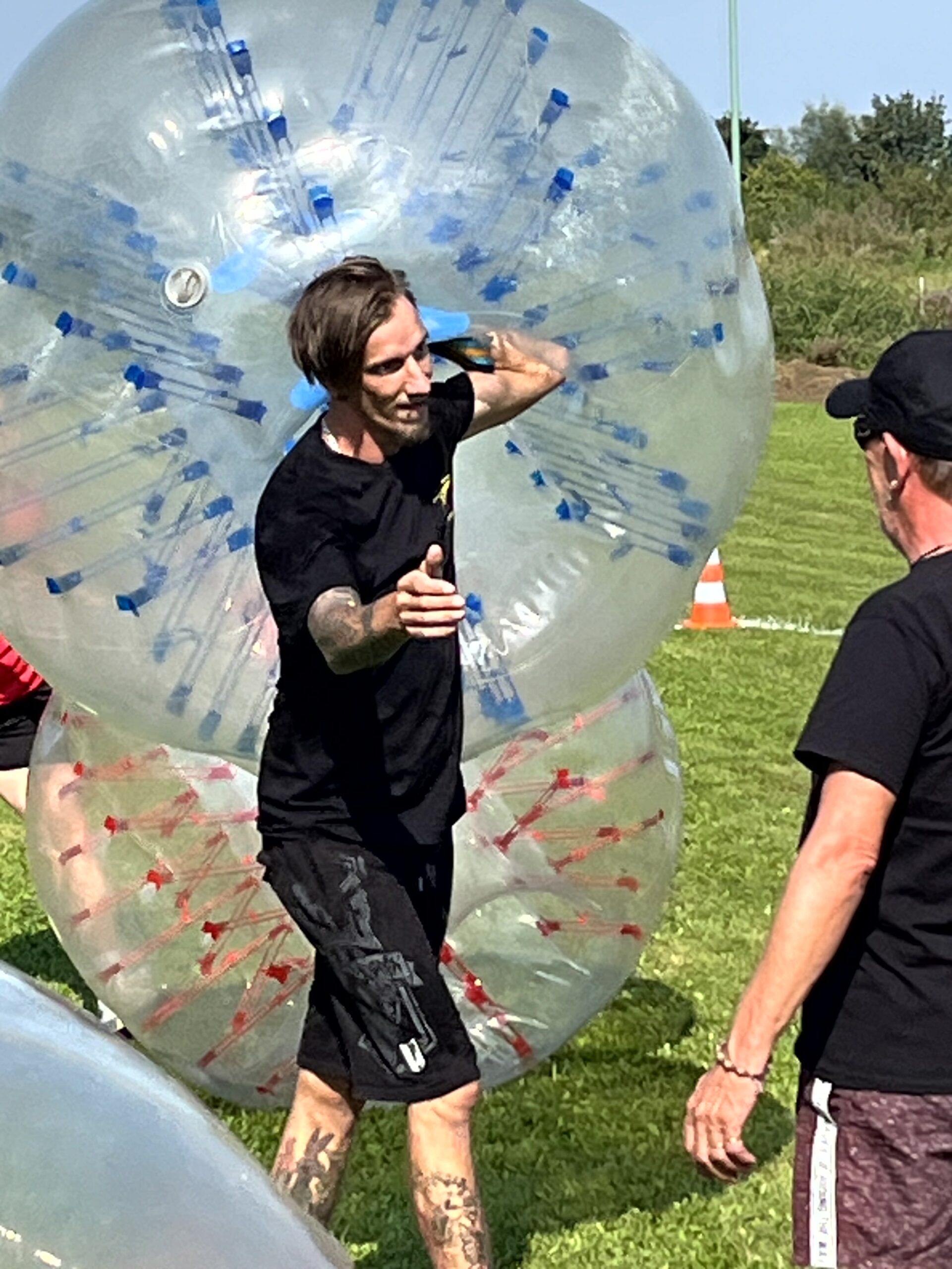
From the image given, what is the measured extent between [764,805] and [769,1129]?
9.89 ft

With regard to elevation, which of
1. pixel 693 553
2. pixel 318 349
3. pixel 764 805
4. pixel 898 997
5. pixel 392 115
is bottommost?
pixel 764 805

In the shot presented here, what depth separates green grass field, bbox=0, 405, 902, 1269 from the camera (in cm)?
411

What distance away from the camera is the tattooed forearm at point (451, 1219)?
3461 mm

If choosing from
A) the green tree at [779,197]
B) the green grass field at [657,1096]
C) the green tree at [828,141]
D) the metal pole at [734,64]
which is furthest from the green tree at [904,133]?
the green grass field at [657,1096]

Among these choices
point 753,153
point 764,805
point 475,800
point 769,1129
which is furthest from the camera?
point 753,153

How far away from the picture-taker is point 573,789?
4.23 m

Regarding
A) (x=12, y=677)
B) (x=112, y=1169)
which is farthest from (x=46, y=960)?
(x=112, y=1169)

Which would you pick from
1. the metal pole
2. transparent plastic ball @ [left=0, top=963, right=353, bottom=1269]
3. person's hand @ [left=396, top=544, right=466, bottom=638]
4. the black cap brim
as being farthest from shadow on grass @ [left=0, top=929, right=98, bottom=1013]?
the metal pole

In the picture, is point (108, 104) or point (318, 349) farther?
point (108, 104)

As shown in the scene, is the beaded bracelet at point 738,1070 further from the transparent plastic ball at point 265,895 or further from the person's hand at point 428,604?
the transparent plastic ball at point 265,895

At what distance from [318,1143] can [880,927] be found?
125 cm

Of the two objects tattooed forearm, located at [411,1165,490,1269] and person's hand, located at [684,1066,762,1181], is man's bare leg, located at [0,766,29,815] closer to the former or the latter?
tattooed forearm, located at [411,1165,490,1269]

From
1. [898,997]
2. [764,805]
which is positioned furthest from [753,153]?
[898,997]

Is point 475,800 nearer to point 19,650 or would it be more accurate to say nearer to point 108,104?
point 19,650
